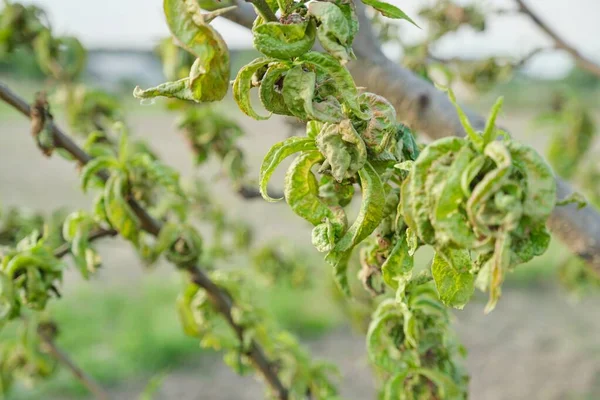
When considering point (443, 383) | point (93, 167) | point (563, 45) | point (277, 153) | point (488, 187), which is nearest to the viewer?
point (488, 187)

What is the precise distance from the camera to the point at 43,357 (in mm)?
1376

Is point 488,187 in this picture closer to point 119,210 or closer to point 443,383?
point 443,383

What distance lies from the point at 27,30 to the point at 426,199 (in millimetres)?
Result: 1205

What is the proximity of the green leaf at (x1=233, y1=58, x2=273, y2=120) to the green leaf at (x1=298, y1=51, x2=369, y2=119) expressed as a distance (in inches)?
1.3

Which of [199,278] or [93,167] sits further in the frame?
[199,278]

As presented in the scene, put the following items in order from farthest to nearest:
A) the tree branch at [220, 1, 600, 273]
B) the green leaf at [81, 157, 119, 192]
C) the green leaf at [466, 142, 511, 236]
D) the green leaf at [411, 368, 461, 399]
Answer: the tree branch at [220, 1, 600, 273]
the green leaf at [81, 157, 119, 192]
the green leaf at [411, 368, 461, 399]
the green leaf at [466, 142, 511, 236]

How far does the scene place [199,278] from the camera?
3.44 ft

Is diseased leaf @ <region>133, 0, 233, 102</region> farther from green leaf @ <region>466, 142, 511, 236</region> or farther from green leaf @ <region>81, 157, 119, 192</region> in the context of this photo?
green leaf @ <region>81, 157, 119, 192</region>

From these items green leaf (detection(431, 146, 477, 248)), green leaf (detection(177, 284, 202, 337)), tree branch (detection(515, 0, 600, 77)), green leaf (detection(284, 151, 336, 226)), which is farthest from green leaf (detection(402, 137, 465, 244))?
tree branch (detection(515, 0, 600, 77))

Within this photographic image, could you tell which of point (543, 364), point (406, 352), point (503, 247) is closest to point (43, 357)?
point (406, 352)

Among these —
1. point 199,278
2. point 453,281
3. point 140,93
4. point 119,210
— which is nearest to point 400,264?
point 453,281

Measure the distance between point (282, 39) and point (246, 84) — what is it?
0.05 metres

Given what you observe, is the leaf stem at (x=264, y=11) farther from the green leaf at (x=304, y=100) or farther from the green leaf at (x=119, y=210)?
the green leaf at (x=119, y=210)

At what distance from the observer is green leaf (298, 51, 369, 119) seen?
1.54 ft
